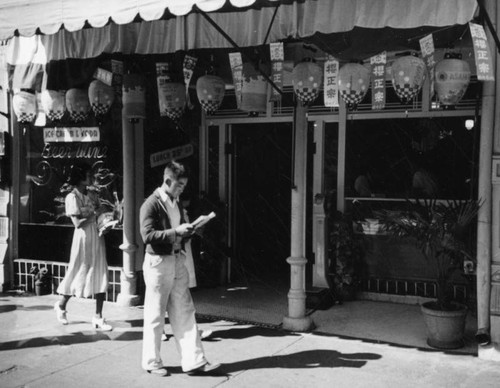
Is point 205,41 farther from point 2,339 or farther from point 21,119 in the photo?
point 2,339

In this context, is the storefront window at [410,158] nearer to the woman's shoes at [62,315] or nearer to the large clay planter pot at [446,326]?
the large clay planter pot at [446,326]

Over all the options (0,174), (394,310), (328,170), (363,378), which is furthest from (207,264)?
(363,378)

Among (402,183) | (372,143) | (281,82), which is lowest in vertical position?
(402,183)

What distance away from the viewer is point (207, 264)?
8812 mm

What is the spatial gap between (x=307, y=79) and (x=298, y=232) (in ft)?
5.70

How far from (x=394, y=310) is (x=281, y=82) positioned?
3337 mm

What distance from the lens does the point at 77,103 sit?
767cm

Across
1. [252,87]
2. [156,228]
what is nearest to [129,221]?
[252,87]

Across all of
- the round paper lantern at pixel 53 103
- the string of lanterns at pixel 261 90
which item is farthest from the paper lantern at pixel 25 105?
the round paper lantern at pixel 53 103

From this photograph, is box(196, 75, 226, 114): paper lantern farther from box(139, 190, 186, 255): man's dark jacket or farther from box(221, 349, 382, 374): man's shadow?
box(221, 349, 382, 374): man's shadow

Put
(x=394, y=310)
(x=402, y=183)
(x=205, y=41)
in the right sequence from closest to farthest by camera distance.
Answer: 1. (x=205, y=41)
2. (x=394, y=310)
3. (x=402, y=183)

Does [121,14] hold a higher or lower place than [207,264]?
higher

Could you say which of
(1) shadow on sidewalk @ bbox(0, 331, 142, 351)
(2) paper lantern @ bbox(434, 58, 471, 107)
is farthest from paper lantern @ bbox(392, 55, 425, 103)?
(1) shadow on sidewalk @ bbox(0, 331, 142, 351)

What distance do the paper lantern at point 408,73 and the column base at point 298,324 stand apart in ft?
9.11
